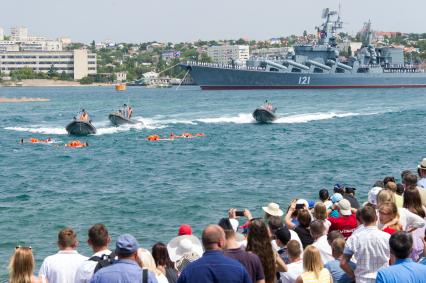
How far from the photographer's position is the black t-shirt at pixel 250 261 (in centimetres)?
838

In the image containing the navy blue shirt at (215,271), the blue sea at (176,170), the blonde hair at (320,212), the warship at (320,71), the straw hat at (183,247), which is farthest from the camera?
the warship at (320,71)

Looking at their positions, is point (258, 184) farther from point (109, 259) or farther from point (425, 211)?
point (109, 259)

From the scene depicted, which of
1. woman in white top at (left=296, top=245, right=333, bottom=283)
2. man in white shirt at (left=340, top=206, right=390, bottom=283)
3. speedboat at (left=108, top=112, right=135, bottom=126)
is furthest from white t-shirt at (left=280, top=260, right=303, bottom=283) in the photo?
speedboat at (left=108, top=112, right=135, bottom=126)

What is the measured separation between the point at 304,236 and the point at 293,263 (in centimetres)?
153

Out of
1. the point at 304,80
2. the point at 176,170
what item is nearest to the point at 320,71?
the point at 304,80

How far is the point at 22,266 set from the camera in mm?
8180

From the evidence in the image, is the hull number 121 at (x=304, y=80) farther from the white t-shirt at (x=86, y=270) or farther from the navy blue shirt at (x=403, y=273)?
the navy blue shirt at (x=403, y=273)

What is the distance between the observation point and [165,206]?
94.6ft

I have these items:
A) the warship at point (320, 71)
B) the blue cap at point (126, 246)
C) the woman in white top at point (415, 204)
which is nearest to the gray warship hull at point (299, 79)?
the warship at point (320, 71)

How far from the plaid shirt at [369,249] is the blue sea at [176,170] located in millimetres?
10826

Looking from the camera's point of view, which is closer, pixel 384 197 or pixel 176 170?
pixel 384 197

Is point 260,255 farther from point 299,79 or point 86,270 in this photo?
point 299,79

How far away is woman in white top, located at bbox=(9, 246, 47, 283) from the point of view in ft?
26.6

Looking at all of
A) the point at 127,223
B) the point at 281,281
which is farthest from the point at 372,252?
the point at 127,223
